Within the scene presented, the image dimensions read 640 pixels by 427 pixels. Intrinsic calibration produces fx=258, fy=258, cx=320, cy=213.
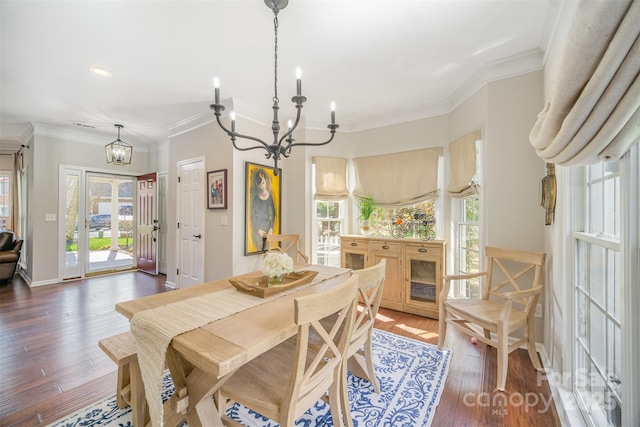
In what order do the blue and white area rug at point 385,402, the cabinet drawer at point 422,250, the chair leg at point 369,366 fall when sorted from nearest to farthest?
1. the blue and white area rug at point 385,402
2. the chair leg at point 369,366
3. the cabinet drawer at point 422,250

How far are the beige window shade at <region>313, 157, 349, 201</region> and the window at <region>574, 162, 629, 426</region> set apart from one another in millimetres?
2665

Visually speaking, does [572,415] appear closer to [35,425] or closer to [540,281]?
[540,281]

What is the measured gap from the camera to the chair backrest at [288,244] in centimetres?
313

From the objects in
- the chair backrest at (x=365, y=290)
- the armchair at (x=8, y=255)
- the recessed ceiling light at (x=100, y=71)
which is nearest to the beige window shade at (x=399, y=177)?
the chair backrest at (x=365, y=290)

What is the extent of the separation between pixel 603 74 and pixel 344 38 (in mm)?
1788

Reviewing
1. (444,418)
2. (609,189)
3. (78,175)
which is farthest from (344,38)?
(78,175)

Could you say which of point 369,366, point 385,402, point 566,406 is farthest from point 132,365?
point 566,406

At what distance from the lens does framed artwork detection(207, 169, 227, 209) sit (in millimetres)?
3465

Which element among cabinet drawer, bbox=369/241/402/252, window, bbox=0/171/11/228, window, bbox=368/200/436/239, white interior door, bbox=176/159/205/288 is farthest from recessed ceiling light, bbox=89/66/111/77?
window, bbox=0/171/11/228

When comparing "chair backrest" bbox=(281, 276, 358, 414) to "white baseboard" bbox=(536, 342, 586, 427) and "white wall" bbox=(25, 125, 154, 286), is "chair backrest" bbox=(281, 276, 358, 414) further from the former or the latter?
"white wall" bbox=(25, 125, 154, 286)

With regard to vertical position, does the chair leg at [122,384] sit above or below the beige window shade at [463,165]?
below

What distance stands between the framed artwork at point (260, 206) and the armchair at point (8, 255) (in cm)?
421

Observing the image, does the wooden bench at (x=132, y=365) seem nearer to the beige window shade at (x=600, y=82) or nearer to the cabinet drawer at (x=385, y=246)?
the beige window shade at (x=600, y=82)

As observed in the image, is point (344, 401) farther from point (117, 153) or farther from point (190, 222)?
point (117, 153)
